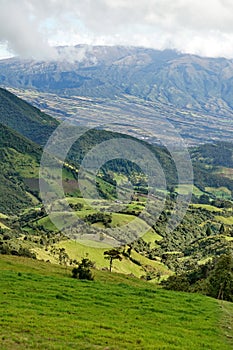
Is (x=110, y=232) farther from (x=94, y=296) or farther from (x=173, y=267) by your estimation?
(x=94, y=296)

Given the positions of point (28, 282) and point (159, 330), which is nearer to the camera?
point (159, 330)

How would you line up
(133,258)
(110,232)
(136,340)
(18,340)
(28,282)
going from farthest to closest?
(110,232), (133,258), (28,282), (136,340), (18,340)

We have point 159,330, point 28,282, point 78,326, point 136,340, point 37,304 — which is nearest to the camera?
point 136,340

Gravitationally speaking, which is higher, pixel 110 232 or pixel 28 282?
pixel 110 232

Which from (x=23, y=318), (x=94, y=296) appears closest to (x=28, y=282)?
(x=94, y=296)

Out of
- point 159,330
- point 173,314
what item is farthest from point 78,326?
point 173,314

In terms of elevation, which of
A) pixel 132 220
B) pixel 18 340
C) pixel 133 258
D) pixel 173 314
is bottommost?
pixel 18 340

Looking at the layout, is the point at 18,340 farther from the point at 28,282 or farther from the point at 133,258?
the point at 133,258
